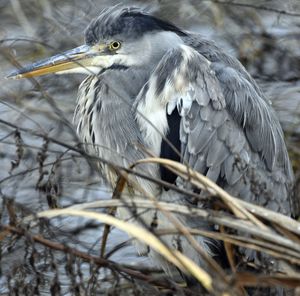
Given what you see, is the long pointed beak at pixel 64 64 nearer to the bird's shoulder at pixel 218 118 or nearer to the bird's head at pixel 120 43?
the bird's head at pixel 120 43

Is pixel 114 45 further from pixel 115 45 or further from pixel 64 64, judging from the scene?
pixel 64 64

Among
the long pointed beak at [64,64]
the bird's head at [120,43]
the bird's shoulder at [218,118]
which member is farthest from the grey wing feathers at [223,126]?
the long pointed beak at [64,64]

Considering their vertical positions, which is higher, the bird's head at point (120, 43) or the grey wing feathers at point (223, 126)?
the bird's head at point (120, 43)

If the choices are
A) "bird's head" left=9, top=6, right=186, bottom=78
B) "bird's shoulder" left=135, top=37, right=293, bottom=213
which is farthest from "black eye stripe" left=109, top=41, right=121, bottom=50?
"bird's shoulder" left=135, top=37, right=293, bottom=213

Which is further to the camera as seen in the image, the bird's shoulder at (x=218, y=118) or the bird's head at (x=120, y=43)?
the bird's head at (x=120, y=43)

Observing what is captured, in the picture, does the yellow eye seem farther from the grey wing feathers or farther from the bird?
the grey wing feathers

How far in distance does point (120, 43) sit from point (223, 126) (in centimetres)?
53

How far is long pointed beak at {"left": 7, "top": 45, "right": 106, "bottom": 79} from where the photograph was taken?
12.1 feet

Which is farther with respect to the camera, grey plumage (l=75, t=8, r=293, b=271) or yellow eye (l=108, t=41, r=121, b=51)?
yellow eye (l=108, t=41, r=121, b=51)

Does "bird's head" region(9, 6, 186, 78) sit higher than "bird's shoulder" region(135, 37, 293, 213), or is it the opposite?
"bird's head" region(9, 6, 186, 78)

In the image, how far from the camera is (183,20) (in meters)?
5.70

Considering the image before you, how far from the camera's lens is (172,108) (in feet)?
11.8

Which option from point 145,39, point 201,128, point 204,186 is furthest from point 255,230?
point 145,39

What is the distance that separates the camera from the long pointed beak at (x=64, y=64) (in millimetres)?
3684
